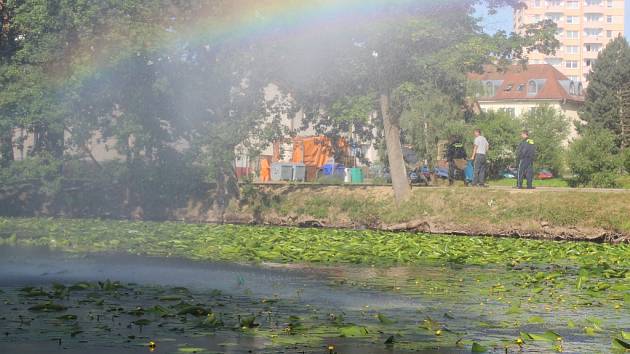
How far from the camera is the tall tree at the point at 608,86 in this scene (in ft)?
352

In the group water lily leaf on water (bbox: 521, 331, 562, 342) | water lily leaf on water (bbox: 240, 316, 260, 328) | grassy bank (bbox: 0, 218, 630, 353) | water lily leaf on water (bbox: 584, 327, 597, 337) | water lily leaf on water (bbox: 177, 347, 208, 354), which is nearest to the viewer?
water lily leaf on water (bbox: 177, 347, 208, 354)

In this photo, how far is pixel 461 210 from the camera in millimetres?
35000

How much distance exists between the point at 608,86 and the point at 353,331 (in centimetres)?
10657

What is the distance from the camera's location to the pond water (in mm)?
10112

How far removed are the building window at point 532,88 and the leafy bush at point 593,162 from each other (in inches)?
3478

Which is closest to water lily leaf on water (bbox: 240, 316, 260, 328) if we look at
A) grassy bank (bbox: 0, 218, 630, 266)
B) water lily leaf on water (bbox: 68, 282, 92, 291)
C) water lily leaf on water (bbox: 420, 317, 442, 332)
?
water lily leaf on water (bbox: 420, 317, 442, 332)

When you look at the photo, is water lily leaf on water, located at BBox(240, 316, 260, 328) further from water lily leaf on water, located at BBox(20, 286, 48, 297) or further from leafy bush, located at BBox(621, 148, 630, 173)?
leafy bush, located at BBox(621, 148, 630, 173)

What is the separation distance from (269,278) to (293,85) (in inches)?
993

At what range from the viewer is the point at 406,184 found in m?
38.0

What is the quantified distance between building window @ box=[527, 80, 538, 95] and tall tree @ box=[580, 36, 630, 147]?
24998 mm

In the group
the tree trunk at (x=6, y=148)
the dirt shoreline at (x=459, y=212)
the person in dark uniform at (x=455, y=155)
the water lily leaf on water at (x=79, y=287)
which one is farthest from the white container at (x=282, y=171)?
the water lily leaf on water at (x=79, y=287)

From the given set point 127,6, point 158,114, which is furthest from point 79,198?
point 127,6

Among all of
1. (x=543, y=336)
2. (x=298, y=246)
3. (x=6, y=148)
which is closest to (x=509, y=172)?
(x=6, y=148)

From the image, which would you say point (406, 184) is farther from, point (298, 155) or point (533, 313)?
point (298, 155)
